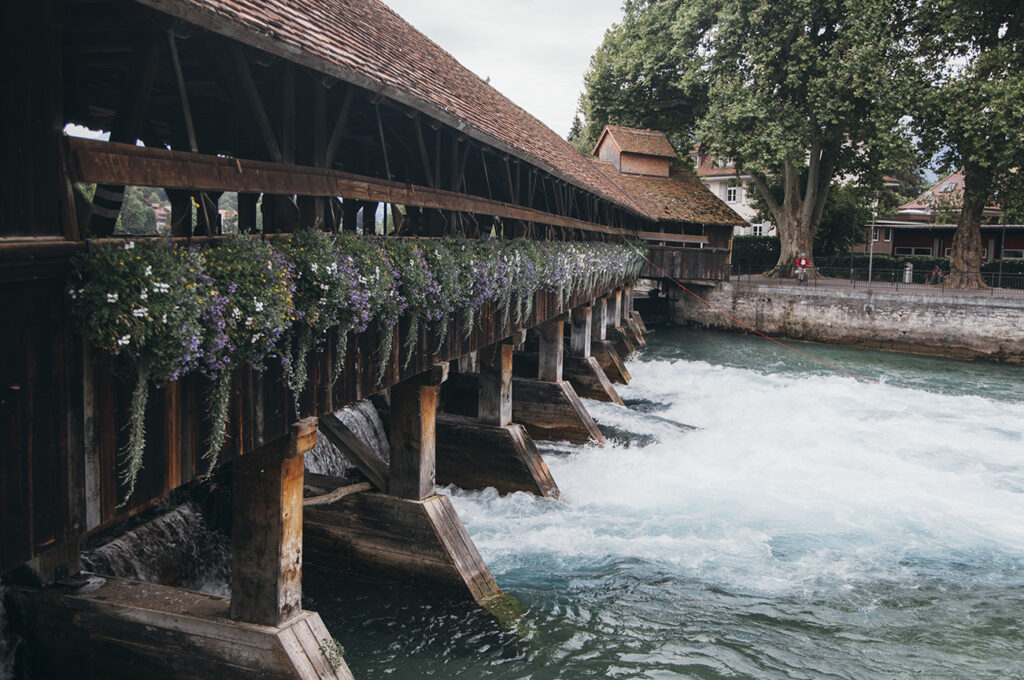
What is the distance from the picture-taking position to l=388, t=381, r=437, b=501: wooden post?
658cm

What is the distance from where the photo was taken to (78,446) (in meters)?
2.93

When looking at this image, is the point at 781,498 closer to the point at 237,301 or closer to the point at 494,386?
the point at 494,386

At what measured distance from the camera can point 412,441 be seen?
21.8 feet

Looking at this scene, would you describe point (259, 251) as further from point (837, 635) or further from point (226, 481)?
point (837, 635)

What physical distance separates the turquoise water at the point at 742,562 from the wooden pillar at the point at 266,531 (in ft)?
4.91

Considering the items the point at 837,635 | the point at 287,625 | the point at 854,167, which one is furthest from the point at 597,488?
the point at 854,167

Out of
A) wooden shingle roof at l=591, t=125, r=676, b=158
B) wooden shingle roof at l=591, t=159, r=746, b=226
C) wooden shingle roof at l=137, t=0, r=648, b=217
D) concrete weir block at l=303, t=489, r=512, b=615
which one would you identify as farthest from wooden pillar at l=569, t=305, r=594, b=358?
wooden shingle roof at l=591, t=125, r=676, b=158

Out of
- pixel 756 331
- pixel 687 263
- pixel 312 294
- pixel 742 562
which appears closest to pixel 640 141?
pixel 687 263

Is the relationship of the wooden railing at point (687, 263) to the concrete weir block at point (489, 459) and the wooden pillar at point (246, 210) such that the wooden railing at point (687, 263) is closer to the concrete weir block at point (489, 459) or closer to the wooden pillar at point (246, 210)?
the concrete weir block at point (489, 459)

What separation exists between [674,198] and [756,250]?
10785 mm

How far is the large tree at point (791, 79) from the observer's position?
24.5m

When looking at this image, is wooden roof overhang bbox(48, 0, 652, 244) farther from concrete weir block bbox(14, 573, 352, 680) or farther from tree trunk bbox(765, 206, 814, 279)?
tree trunk bbox(765, 206, 814, 279)

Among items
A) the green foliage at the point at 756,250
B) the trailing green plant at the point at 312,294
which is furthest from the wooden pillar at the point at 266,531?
the green foliage at the point at 756,250

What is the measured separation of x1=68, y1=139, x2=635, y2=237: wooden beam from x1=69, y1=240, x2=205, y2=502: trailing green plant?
12.5 inches
